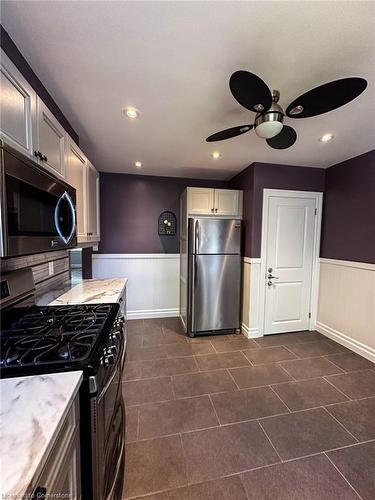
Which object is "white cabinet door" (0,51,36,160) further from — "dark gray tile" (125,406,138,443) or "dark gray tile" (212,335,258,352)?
"dark gray tile" (212,335,258,352)

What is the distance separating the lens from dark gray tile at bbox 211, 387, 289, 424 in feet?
5.75

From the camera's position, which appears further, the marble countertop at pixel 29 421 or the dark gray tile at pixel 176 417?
the dark gray tile at pixel 176 417

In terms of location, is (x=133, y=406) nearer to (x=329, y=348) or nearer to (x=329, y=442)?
(x=329, y=442)

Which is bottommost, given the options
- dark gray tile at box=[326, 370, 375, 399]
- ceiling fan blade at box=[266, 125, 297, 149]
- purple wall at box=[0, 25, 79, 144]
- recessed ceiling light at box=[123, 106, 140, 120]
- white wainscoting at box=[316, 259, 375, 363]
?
dark gray tile at box=[326, 370, 375, 399]

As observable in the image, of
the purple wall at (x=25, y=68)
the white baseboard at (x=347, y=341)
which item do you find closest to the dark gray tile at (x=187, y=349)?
the white baseboard at (x=347, y=341)

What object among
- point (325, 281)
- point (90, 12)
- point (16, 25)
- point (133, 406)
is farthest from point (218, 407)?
point (16, 25)

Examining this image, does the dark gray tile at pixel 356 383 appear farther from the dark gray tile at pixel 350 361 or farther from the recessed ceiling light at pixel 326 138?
the recessed ceiling light at pixel 326 138

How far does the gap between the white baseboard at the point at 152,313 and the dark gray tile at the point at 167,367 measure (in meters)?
1.27

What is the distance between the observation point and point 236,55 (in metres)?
1.24

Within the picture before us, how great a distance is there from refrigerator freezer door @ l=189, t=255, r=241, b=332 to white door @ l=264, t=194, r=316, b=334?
0.45 metres

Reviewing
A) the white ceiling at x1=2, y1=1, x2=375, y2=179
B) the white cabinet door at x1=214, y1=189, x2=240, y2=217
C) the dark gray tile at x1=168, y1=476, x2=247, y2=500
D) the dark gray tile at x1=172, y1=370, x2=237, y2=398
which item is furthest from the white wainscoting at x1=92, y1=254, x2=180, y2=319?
the dark gray tile at x1=168, y1=476, x2=247, y2=500

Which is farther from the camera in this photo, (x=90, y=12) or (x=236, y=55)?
(x=236, y=55)

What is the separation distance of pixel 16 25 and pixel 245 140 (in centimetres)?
188

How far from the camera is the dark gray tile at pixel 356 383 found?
6.59 ft
